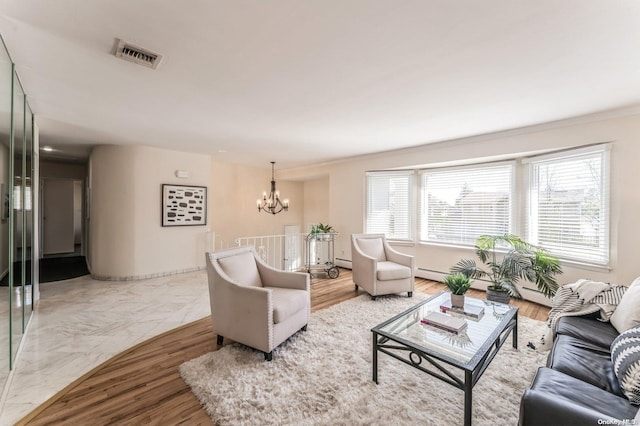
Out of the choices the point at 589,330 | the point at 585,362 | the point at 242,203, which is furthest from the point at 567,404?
the point at 242,203

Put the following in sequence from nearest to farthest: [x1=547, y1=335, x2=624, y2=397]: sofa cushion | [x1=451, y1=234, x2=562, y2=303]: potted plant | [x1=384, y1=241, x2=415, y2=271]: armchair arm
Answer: [x1=547, y1=335, x2=624, y2=397]: sofa cushion < [x1=451, y1=234, x2=562, y2=303]: potted plant < [x1=384, y1=241, x2=415, y2=271]: armchair arm

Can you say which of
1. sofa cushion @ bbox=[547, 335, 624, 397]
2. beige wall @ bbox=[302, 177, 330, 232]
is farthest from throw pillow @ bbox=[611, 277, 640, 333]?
beige wall @ bbox=[302, 177, 330, 232]

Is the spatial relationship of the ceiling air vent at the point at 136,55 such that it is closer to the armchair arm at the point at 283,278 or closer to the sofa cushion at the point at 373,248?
the armchair arm at the point at 283,278

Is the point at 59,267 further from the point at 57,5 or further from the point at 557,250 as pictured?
the point at 557,250

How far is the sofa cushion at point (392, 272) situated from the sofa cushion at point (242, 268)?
68.9 inches

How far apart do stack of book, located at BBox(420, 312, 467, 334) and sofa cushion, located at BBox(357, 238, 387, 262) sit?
6.75 ft

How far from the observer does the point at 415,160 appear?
4848mm

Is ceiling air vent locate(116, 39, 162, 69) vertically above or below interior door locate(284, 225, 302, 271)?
above

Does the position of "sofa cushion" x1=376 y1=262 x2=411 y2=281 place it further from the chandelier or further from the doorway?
the doorway

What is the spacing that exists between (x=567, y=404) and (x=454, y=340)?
33.9 inches

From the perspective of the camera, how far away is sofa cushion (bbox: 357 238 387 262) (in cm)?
436

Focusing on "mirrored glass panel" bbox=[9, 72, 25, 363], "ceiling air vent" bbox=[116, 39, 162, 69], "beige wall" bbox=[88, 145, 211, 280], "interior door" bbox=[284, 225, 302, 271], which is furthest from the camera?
"interior door" bbox=[284, 225, 302, 271]

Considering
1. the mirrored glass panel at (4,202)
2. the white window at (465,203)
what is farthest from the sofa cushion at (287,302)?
the white window at (465,203)

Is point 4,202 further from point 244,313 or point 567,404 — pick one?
point 567,404
